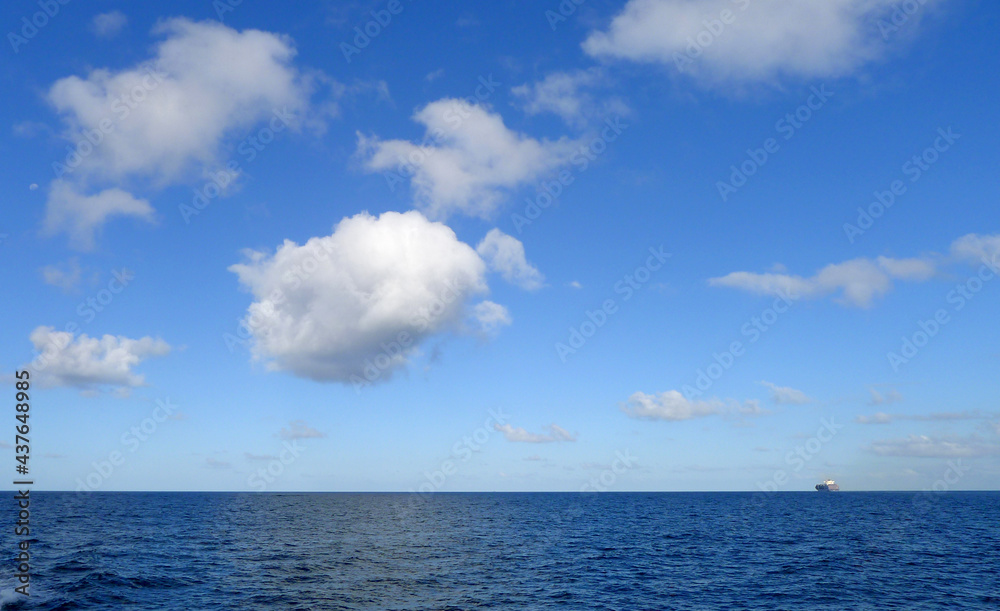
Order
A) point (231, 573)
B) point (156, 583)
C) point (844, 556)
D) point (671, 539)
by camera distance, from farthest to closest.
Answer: point (671, 539) < point (844, 556) < point (231, 573) < point (156, 583)

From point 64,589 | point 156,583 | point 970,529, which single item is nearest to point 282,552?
point 156,583

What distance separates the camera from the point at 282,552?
2399 inches

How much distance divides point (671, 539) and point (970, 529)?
57023mm

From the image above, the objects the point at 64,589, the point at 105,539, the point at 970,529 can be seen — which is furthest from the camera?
the point at 970,529

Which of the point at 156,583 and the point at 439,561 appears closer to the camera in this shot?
the point at 156,583

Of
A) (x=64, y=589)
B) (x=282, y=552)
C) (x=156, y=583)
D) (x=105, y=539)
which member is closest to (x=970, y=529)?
(x=282, y=552)

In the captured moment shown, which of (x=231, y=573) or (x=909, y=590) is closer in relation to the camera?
(x=909, y=590)

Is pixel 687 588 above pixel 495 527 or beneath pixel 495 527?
above

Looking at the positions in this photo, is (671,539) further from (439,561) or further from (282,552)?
(282,552)

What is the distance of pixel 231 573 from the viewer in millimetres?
49031

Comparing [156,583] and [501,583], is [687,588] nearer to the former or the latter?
[501,583]

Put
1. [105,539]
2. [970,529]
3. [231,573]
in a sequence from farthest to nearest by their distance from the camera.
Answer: [970,529]
[105,539]
[231,573]

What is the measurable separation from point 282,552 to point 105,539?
2816 cm

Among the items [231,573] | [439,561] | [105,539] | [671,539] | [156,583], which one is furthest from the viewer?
[671,539]
